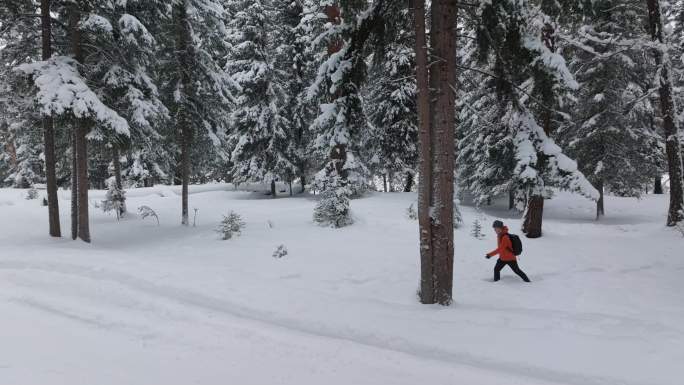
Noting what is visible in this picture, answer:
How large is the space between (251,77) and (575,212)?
20.7 metres

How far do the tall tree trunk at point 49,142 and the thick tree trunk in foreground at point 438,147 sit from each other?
12.2 meters

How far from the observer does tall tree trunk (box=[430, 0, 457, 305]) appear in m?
7.16

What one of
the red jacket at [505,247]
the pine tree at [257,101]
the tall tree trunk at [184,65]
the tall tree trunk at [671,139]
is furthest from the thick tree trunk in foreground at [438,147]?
the pine tree at [257,101]

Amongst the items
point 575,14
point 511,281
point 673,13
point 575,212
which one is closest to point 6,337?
point 511,281

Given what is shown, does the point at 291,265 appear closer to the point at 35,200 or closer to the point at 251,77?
the point at 251,77

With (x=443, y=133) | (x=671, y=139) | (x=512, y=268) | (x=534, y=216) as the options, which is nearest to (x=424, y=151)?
(x=443, y=133)

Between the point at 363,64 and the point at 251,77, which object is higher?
the point at 251,77

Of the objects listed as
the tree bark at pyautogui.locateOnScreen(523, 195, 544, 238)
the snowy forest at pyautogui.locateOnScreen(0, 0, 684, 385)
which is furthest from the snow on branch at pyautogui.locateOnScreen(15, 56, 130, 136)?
the tree bark at pyautogui.locateOnScreen(523, 195, 544, 238)

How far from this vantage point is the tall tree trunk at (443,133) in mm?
7156

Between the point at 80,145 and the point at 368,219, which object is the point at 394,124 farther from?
the point at 80,145

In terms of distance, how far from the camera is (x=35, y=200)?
24094 millimetres

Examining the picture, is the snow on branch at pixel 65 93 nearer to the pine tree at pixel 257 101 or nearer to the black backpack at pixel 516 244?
the black backpack at pixel 516 244

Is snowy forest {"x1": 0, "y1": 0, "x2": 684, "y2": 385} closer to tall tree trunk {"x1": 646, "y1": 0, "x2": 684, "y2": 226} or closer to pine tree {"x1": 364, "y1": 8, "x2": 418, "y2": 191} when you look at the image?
tall tree trunk {"x1": 646, "y1": 0, "x2": 684, "y2": 226}

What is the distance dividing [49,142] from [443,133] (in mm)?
12952
